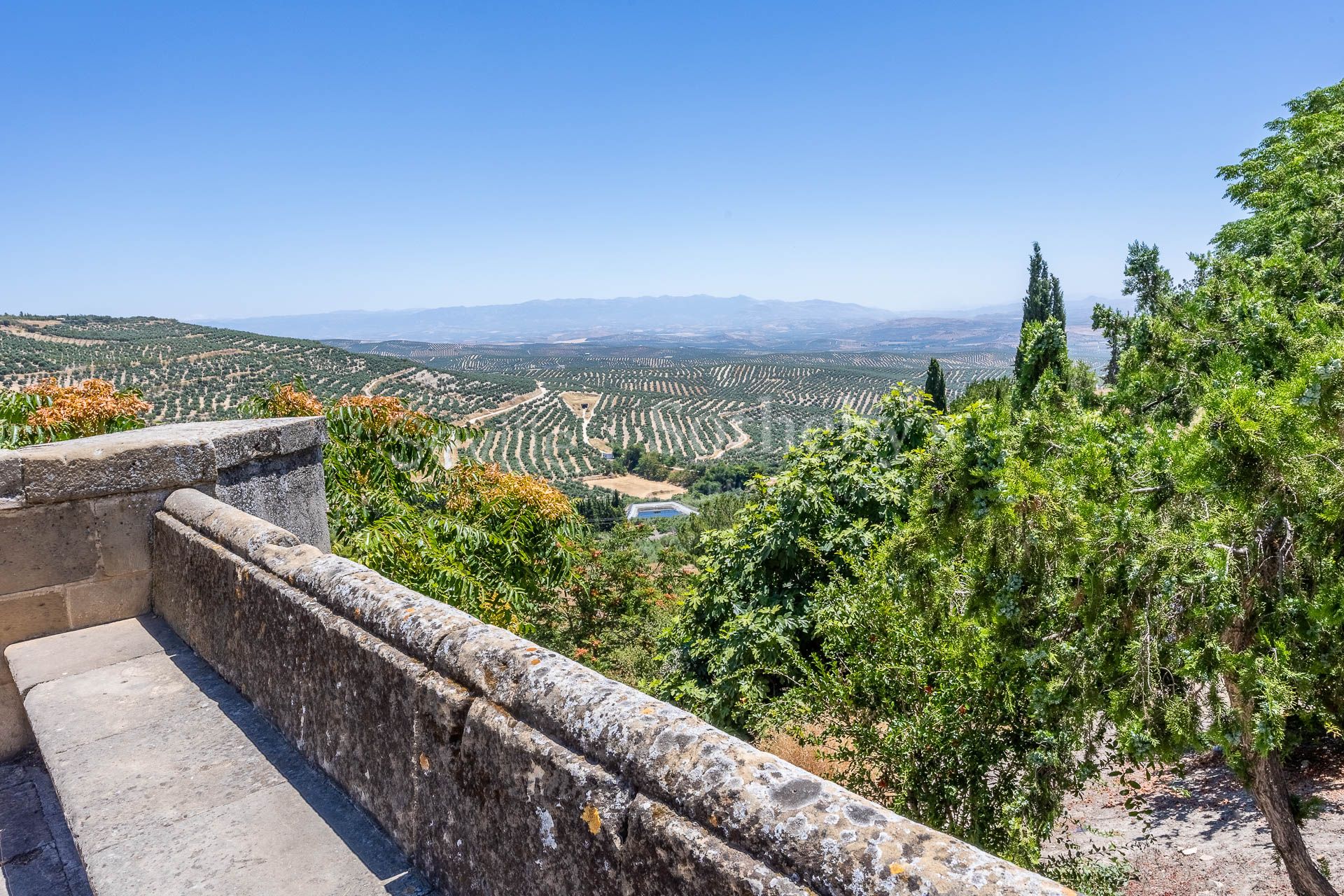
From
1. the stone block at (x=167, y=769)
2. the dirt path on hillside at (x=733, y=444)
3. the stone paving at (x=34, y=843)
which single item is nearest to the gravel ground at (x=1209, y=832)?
the stone block at (x=167, y=769)

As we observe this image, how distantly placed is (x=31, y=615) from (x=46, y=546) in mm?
365

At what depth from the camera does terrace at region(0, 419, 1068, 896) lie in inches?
57.9

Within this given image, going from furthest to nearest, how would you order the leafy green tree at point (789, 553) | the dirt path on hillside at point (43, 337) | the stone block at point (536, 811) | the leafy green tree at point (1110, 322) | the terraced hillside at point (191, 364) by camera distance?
the dirt path on hillside at point (43, 337), the terraced hillside at point (191, 364), the leafy green tree at point (1110, 322), the leafy green tree at point (789, 553), the stone block at point (536, 811)

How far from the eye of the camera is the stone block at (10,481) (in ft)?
11.7

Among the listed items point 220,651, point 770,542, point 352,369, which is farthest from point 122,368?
point 220,651

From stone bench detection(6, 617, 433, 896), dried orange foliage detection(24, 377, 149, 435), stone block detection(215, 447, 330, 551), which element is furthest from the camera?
dried orange foliage detection(24, 377, 149, 435)

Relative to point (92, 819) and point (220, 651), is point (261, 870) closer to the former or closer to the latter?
point (92, 819)

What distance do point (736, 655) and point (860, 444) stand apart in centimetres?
370

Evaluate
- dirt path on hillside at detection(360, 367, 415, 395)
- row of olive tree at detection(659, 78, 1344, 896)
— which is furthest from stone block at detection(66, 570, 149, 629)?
dirt path on hillside at detection(360, 367, 415, 395)

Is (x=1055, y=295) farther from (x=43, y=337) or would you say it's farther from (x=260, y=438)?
(x=43, y=337)

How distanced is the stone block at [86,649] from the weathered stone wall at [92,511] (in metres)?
0.12

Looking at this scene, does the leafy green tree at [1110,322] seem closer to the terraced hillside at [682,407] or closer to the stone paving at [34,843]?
the stone paving at [34,843]

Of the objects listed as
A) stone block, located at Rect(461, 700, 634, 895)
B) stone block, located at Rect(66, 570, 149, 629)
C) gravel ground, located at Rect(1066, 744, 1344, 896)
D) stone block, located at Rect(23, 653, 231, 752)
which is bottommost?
gravel ground, located at Rect(1066, 744, 1344, 896)

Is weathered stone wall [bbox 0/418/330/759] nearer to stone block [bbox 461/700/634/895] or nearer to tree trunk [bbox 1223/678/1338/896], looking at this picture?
stone block [bbox 461/700/634/895]
